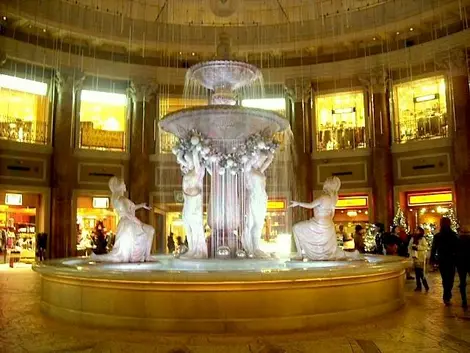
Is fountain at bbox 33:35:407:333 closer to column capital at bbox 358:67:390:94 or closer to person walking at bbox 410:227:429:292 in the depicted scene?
person walking at bbox 410:227:429:292

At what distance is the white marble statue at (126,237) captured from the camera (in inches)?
337

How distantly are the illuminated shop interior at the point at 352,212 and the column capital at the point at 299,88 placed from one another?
14.2ft

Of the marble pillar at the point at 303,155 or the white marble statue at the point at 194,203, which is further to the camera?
the marble pillar at the point at 303,155

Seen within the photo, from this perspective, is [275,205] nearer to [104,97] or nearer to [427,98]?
[427,98]

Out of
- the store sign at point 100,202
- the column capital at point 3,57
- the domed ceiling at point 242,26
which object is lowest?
the store sign at point 100,202

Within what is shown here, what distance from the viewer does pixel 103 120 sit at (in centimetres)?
1977

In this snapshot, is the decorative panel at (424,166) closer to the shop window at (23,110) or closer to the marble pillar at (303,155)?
the marble pillar at (303,155)

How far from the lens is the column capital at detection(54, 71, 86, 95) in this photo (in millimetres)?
18423

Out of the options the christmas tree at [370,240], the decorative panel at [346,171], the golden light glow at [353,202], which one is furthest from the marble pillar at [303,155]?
the christmas tree at [370,240]

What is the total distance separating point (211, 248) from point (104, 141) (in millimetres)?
11814

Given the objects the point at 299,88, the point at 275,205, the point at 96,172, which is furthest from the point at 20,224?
the point at 299,88

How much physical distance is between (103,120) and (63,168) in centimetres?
277

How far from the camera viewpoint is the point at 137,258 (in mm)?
8656

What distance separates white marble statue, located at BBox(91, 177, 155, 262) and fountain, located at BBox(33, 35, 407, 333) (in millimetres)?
35
